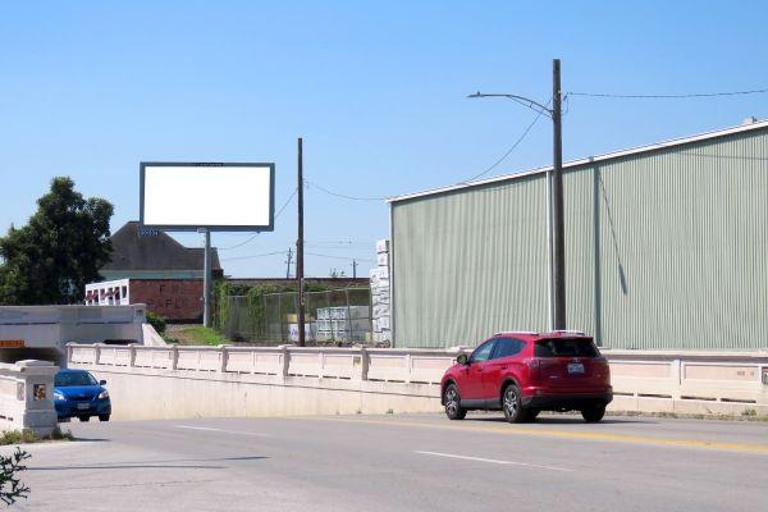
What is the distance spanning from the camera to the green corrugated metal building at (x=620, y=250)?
123 ft

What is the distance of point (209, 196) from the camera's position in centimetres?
7794

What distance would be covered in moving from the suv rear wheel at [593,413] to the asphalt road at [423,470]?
39cm

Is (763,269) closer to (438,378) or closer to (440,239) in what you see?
(438,378)

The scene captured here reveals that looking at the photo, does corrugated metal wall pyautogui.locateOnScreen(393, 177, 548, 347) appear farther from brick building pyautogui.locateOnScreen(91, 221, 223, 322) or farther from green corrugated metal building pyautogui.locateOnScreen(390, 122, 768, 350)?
brick building pyautogui.locateOnScreen(91, 221, 223, 322)

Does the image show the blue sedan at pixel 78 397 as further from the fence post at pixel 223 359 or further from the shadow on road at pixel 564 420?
the shadow on road at pixel 564 420

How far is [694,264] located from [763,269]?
297cm

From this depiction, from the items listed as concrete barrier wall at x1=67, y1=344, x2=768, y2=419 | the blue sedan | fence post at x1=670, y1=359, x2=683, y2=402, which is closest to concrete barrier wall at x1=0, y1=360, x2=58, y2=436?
concrete barrier wall at x1=67, y1=344, x2=768, y2=419

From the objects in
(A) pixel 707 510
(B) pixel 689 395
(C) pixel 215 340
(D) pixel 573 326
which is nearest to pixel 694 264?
(D) pixel 573 326

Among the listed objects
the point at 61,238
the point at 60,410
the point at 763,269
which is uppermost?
the point at 61,238

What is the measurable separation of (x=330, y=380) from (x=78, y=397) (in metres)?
7.74

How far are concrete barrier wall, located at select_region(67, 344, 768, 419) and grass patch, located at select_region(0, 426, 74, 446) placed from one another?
37.7 feet

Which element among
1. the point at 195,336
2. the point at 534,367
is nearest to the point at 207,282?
the point at 195,336

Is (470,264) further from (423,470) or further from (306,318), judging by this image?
(423,470)

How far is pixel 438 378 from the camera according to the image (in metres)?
31.4
